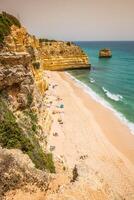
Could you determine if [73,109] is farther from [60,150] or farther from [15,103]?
[15,103]

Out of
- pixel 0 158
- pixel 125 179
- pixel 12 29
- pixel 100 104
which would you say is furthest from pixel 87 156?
pixel 100 104

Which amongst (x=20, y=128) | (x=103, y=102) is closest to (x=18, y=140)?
(x=20, y=128)

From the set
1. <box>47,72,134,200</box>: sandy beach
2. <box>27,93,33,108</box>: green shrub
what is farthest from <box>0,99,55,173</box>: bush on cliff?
<box>27,93,33,108</box>: green shrub

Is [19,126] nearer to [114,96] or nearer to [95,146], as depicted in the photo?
[95,146]

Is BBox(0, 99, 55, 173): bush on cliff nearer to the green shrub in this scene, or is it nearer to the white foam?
the green shrub

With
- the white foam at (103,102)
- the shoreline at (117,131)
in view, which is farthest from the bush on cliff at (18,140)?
the white foam at (103,102)

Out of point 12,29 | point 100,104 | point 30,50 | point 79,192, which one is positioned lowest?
point 100,104

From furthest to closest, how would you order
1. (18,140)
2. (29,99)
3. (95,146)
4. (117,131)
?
(117,131) < (95,146) < (29,99) < (18,140)
